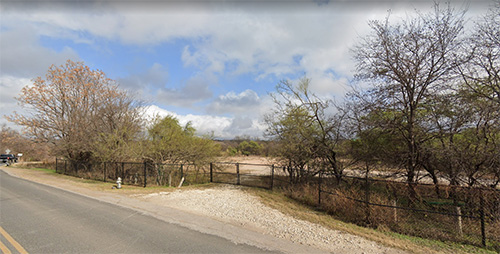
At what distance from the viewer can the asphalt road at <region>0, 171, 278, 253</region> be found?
4.75 metres

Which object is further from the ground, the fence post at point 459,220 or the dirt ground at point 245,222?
the fence post at point 459,220

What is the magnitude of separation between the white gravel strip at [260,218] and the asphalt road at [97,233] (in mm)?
1285

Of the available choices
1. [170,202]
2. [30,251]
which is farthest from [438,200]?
[30,251]

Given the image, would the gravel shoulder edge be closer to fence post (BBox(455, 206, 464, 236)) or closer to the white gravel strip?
the white gravel strip

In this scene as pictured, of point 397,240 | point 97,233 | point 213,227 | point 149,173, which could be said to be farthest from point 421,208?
point 149,173

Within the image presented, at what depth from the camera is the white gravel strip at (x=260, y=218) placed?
4980 millimetres

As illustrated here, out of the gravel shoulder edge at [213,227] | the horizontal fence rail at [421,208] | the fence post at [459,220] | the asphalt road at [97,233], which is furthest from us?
the fence post at [459,220]

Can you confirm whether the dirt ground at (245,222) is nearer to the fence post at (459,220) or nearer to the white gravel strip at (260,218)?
the white gravel strip at (260,218)

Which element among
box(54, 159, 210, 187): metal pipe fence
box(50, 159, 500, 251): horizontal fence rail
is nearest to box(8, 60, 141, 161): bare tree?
box(54, 159, 210, 187): metal pipe fence

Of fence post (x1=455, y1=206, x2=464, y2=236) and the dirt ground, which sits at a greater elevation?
fence post (x1=455, y1=206, x2=464, y2=236)

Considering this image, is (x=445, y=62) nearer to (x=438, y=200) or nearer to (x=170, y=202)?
(x=438, y=200)

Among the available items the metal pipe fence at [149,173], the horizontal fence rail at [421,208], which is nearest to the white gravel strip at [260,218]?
the horizontal fence rail at [421,208]

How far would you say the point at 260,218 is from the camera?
6.98 metres

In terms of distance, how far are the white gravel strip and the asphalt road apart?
1.28 metres
